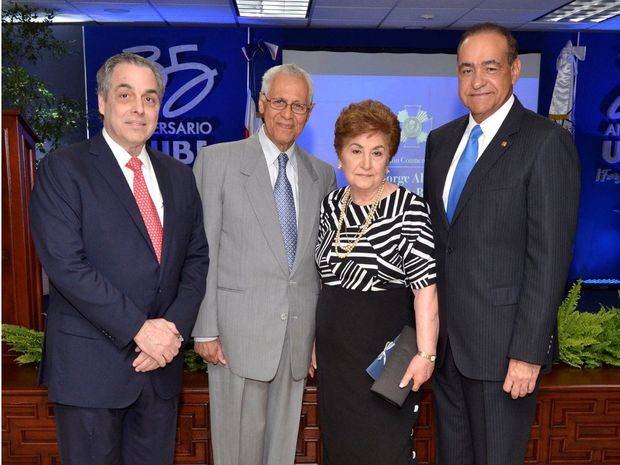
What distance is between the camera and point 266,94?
95.2 inches

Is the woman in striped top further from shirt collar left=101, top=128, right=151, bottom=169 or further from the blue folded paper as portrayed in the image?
shirt collar left=101, top=128, right=151, bottom=169

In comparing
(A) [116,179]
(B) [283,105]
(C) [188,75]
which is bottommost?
(A) [116,179]

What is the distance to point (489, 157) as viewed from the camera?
201 cm

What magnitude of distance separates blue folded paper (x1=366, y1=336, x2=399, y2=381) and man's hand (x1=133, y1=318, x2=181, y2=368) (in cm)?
67

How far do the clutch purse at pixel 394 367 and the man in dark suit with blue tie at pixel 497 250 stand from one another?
0.15 metres

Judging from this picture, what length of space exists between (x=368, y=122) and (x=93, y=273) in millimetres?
1011

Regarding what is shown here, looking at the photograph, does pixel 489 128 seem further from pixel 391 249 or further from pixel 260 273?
pixel 260 273

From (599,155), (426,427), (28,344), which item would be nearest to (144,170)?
(28,344)

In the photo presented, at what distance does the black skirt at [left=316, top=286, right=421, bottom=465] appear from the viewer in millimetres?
2133

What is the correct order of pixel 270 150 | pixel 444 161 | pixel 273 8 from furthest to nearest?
pixel 273 8 < pixel 270 150 < pixel 444 161

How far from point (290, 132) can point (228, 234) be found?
46cm

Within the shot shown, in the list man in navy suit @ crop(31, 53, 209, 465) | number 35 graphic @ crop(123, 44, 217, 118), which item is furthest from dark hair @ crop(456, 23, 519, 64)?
number 35 graphic @ crop(123, 44, 217, 118)

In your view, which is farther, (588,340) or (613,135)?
(613,135)

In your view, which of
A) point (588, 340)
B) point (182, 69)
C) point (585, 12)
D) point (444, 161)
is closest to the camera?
point (444, 161)
